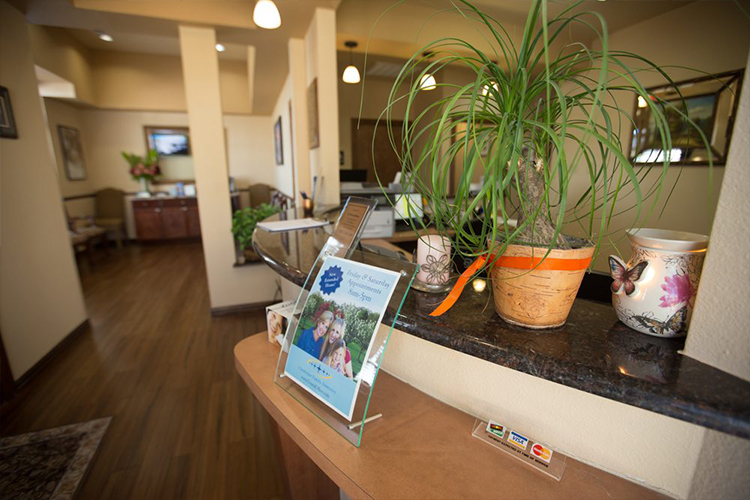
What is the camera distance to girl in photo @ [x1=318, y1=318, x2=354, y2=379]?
67 centimetres

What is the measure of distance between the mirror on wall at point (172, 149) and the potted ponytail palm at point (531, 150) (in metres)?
6.88

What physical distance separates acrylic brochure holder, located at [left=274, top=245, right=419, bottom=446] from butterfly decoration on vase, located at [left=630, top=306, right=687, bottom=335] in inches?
15.8

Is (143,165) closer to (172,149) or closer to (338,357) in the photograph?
(172,149)

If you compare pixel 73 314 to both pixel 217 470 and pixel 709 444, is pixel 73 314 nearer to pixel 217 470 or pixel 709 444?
pixel 217 470

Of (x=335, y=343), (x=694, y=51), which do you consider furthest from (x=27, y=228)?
(x=694, y=51)

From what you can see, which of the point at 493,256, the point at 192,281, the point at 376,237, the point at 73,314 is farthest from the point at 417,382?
the point at 192,281

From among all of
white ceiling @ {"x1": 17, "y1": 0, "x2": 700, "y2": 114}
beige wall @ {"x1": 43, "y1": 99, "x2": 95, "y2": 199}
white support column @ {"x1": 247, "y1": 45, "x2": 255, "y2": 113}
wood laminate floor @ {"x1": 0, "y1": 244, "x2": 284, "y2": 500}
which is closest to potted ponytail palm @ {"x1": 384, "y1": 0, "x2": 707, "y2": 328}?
wood laminate floor @ {"x1": 0, "y1": 244, "x2": 284, "y2": 500}

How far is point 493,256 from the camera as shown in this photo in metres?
0.60

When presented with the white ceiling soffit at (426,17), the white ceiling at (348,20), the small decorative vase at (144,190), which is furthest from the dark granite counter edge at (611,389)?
the small decorative vase at (144,190)

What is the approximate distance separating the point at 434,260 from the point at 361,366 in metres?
0.28

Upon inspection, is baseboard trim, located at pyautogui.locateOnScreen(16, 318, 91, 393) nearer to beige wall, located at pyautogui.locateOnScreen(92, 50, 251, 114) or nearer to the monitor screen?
the monitor screen

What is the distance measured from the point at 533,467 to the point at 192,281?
14.4 ft

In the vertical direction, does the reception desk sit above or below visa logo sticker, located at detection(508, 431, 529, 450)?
above

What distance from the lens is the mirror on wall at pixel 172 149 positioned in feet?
20.3
